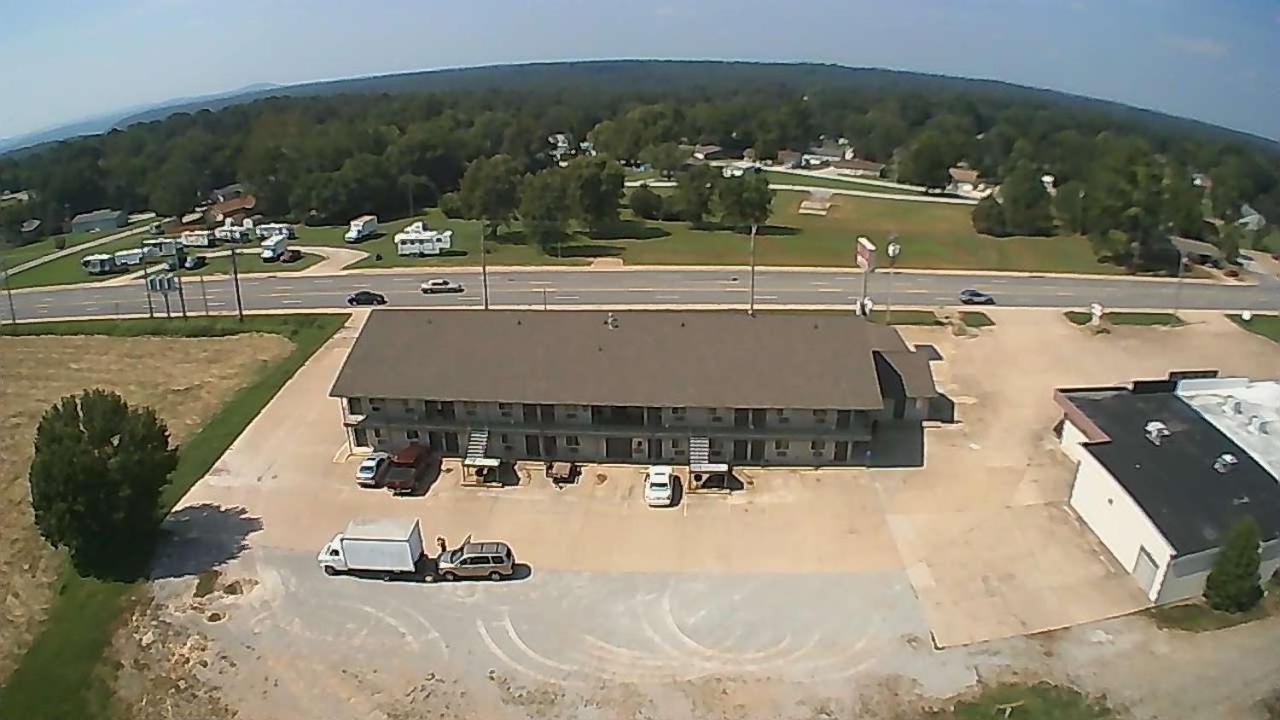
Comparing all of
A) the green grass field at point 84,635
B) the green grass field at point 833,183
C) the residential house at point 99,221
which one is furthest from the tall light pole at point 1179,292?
the residential house at point 99,221

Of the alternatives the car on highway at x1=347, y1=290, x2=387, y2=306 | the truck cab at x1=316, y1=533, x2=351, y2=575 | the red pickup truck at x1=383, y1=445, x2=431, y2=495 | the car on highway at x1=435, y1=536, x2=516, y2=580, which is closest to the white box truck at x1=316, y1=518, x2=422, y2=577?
the truck cab at x1=316, y1=533, x2=351, y2=575

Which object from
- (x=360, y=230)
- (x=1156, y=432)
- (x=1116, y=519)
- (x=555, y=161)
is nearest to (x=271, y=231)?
(x=360, y=230)

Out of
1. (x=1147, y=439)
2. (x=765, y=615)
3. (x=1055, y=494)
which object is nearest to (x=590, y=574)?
(x=765, y=615)

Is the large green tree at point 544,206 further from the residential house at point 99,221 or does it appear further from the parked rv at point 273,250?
the residential house at point 99,221

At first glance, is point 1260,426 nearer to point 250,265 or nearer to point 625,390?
point 625,390

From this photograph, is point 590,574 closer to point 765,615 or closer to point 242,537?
point 765,615

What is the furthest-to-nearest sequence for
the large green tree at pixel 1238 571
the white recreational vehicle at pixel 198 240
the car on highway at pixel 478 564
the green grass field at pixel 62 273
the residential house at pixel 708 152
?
the residential house at pixel 708 152 < the white recreational vehicle at pixel 198 240 < the green grass field at pixel 62 273 < the car on highway at pixel 478 564 < the large green tree at pixel 1238 571

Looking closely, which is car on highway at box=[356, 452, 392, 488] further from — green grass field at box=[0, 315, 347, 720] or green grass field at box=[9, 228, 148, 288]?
green grass field at box=[9, 228, 148, 288]

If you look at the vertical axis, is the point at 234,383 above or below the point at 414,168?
below
